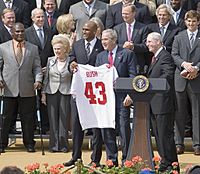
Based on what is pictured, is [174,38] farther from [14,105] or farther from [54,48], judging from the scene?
[14,105]

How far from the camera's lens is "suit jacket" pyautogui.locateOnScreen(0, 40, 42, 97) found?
44.0ft

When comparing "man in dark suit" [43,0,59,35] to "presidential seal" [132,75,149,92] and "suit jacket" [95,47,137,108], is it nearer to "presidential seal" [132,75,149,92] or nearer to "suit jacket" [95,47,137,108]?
"suit jacket" [95,47,137,108]

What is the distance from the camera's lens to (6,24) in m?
13.9

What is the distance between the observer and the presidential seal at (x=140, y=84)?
10.8 meters

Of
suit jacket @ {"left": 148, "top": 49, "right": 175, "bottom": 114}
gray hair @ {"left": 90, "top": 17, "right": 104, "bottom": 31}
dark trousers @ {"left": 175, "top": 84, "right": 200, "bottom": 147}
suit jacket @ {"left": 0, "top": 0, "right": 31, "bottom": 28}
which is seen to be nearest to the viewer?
suit jacket @ {"left": 148, "top": 49, "right": 175, "bottom": 114}

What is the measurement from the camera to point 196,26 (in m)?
13.2

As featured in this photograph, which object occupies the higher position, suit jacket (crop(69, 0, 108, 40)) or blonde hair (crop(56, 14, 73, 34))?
suit jacket (crop(69, 0, 108, 40))

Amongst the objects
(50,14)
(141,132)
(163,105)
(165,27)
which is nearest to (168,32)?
(165,27)

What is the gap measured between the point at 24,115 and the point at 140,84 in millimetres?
3366

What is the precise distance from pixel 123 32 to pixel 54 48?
1241 millimetres

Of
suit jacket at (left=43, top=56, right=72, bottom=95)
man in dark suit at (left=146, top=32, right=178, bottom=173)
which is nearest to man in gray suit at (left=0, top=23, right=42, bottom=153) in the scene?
suit jacket at (left=43, top=56, right=72, bottom=95)

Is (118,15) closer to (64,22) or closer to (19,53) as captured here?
(64,22)

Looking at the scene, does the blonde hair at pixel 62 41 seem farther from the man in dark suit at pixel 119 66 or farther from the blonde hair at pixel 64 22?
the man in dark suit at pixel 119 66

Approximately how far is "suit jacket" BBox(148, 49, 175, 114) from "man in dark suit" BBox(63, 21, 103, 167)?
3.94 feet
